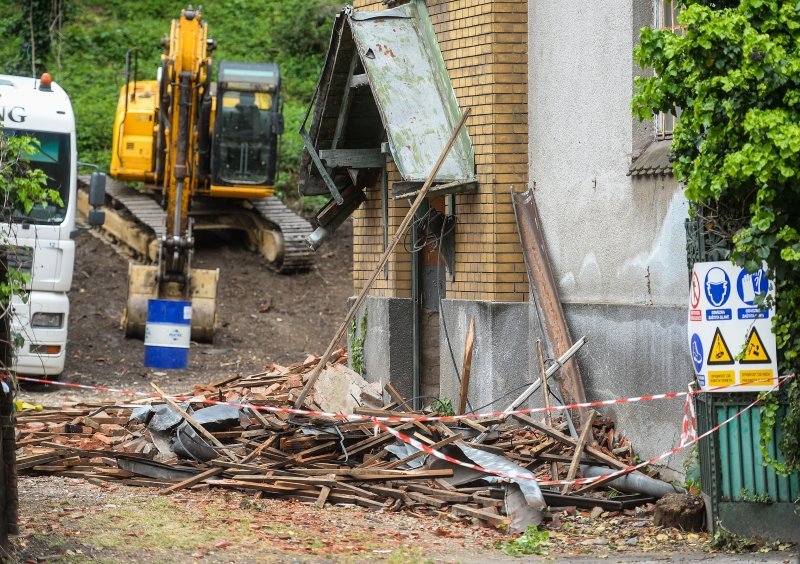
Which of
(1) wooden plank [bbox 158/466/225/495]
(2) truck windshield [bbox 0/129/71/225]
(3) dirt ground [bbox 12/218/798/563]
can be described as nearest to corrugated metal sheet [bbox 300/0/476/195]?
(1) wooden plank [bbox 158/466/225/495]

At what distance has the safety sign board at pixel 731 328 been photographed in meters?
8.07

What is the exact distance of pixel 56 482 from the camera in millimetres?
10664

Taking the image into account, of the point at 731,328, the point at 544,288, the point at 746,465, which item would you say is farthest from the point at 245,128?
the point at 746,465

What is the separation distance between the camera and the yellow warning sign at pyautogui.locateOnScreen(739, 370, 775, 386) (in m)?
8.05

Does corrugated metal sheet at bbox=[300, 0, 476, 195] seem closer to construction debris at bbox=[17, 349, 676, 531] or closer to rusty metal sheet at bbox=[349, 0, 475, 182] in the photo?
rusty metal sheet at bbox=[349, 0, 475, 182]

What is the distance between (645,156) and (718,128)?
289 centimetres

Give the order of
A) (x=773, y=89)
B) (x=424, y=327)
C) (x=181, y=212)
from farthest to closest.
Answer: (x=181, y=212) → (x=424, y=327) → (x=773, y=89)

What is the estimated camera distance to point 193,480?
10.2 m

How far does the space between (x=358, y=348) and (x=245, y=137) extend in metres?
9.92

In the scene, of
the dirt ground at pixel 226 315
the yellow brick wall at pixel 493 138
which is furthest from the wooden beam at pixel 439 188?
the dirt ground at pixel 226 315

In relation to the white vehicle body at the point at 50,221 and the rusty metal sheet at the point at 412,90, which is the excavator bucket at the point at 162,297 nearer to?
the white vehicle body at the point at 50,221

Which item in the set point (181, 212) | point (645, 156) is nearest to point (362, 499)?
point (645, 156)

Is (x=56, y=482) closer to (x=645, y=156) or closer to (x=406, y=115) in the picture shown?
(x=406, y=115)

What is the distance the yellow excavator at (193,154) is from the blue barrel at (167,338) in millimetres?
1708
